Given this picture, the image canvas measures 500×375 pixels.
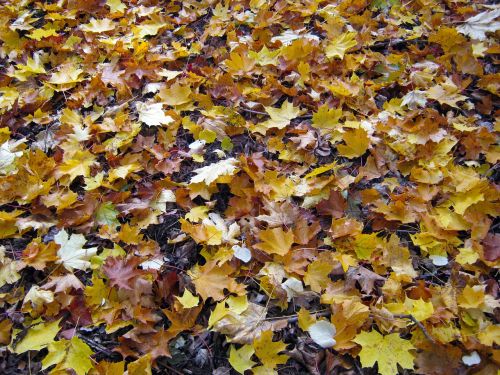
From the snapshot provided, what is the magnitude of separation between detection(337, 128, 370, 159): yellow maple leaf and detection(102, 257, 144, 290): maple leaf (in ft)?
4.08

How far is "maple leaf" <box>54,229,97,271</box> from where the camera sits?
1.86 m

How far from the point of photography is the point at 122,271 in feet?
5.87

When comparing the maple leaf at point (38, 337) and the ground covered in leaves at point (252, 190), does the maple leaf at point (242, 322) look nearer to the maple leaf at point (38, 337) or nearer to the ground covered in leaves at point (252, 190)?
the ground covered in leaves at point (252, 190)

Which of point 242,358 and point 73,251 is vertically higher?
point 73,251

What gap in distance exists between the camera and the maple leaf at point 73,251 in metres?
1.86

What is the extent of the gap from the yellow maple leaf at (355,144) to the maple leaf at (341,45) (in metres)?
0.79

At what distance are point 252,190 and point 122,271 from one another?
75 centimetres

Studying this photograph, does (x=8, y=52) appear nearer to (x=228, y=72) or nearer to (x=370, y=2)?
(x=228, y=72)

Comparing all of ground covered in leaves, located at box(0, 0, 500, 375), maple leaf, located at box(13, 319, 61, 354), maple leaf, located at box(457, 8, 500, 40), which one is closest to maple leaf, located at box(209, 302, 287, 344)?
ground covered in leaves, located at box(0, 0, 500, 375)

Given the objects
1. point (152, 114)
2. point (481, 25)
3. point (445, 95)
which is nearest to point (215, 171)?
point (152, 114)

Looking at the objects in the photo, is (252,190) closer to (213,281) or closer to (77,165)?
(213,281)

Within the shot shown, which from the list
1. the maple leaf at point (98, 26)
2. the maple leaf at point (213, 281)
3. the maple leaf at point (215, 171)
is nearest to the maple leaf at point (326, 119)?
the maple leaf at point (215, 171)

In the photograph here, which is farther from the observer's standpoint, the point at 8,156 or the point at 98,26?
the point at 98,26

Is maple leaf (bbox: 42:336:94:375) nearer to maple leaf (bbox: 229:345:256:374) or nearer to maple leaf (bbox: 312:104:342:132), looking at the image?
maple leaf (bbox: 229:345:256:374)
